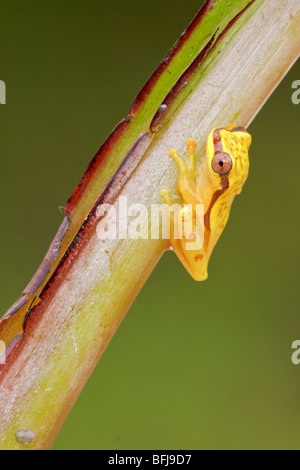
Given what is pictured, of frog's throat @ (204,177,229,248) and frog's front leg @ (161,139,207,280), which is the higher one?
frog's throat @ (204,177,229,248)

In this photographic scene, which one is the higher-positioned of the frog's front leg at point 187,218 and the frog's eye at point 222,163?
the frog's eye at point 222,163

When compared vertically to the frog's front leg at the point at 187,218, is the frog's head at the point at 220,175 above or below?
above

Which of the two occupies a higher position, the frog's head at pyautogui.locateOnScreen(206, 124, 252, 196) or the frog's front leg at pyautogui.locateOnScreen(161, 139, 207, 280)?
the frog's head at pyautogui.locateOnScreen(206, 124, 252, 196)
